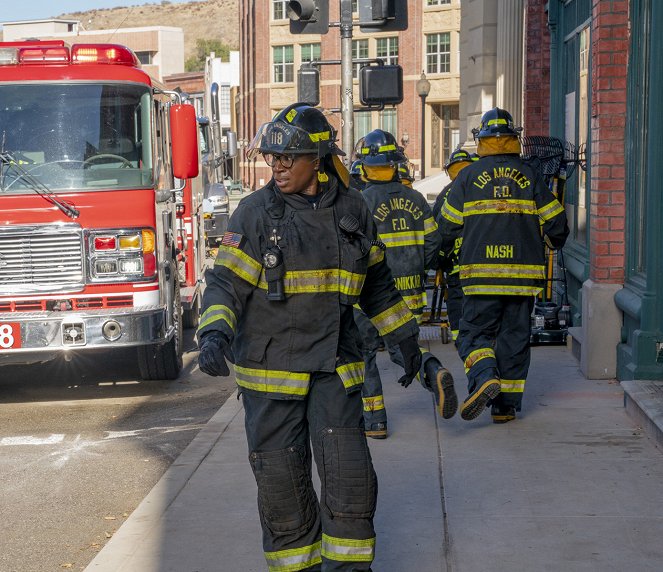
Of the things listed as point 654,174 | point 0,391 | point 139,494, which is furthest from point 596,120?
point 0,391

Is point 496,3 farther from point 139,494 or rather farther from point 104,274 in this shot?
point 139,494

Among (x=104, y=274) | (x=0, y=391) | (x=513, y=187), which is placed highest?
(x=513, y=187)

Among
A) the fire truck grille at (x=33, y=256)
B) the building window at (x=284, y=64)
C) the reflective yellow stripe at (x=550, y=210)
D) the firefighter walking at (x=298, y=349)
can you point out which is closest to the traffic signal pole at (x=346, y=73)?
the fire truck grille at (x=33, y=256)

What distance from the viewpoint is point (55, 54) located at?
9.77 meters

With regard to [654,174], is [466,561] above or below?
below

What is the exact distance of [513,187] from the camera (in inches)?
302

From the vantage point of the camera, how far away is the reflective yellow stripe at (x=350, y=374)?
450 centimetres

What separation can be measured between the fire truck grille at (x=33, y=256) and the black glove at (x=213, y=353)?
510cm

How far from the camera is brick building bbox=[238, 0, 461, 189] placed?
5859 centimetres

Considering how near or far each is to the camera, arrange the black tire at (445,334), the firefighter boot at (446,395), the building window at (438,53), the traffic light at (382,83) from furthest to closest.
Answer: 1. the building window at (438,53)
2. the traffic light at (382,83)
3. the black tire at (445,334)
4. the firefighter boot at (446,395)

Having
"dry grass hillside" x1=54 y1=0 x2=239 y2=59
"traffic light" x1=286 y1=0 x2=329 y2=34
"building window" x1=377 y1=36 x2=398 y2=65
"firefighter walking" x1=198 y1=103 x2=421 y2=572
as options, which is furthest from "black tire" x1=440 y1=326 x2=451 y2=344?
"dry grass hillside" x1=54 y1=0 x2=239 y2=59

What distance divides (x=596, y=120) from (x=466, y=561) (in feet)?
16.1

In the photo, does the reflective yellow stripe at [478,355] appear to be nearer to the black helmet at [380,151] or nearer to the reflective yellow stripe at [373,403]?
the reflective yellow stripe at [373,403]

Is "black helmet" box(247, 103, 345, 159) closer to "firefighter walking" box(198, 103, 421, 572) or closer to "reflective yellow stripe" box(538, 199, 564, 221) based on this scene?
"firefighter walking" box(198, 103, 421, 572)
